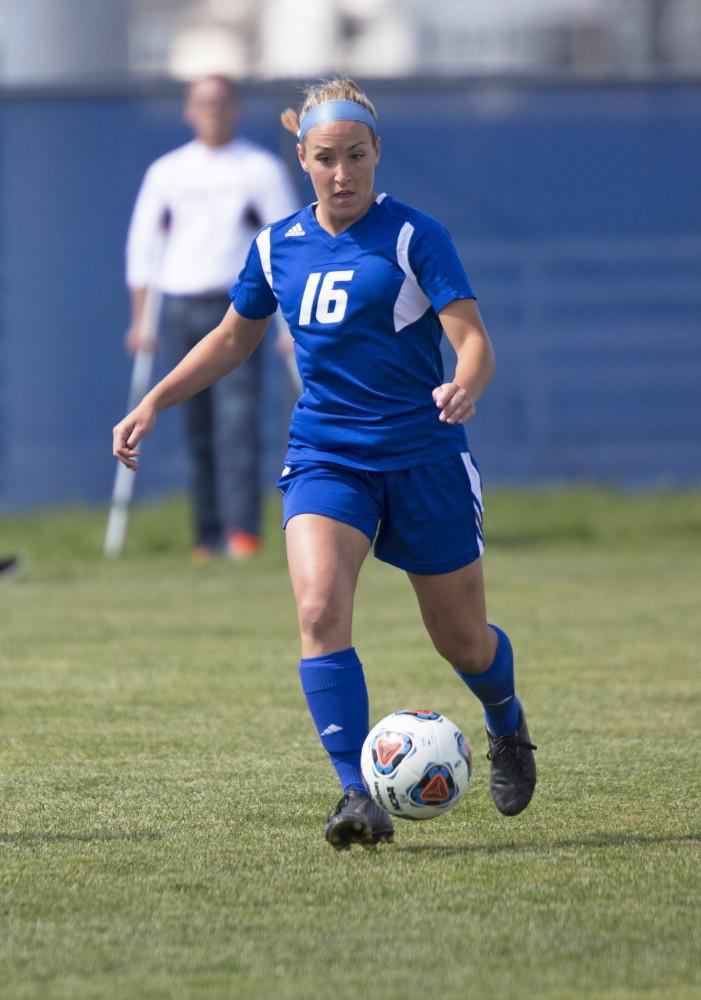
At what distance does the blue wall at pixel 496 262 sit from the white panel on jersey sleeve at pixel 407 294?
834 centimetres

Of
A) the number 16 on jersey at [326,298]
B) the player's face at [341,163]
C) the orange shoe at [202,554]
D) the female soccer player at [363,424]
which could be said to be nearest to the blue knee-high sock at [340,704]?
the female soccer player at [363,424]

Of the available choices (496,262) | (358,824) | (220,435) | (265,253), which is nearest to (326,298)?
(265,253)

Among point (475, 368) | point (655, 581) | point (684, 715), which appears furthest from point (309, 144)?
point (655, 581)

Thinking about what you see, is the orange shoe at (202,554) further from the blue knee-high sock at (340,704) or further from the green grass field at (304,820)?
the blue knee-high sock at (340,704)

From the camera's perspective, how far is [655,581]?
10086mm

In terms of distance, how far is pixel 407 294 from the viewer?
471cm

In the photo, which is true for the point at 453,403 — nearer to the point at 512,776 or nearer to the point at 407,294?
the point at 407,294

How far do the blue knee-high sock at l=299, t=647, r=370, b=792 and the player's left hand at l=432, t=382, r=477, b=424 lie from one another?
0.64 meters

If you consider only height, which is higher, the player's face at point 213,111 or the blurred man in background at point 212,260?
the player's face at point 213,111

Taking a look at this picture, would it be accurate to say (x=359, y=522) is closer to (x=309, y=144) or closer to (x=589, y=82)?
(x=309, y=144)

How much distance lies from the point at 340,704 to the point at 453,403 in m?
0.79

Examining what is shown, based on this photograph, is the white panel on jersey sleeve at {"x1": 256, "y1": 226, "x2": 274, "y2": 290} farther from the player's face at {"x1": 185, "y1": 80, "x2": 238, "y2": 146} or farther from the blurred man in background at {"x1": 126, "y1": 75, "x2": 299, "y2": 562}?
the player's face at {"x1": 185, "y1": 80, "x2": 238, "y2": 146}

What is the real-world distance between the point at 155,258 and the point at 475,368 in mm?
6724

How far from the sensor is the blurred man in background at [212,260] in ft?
35.1
